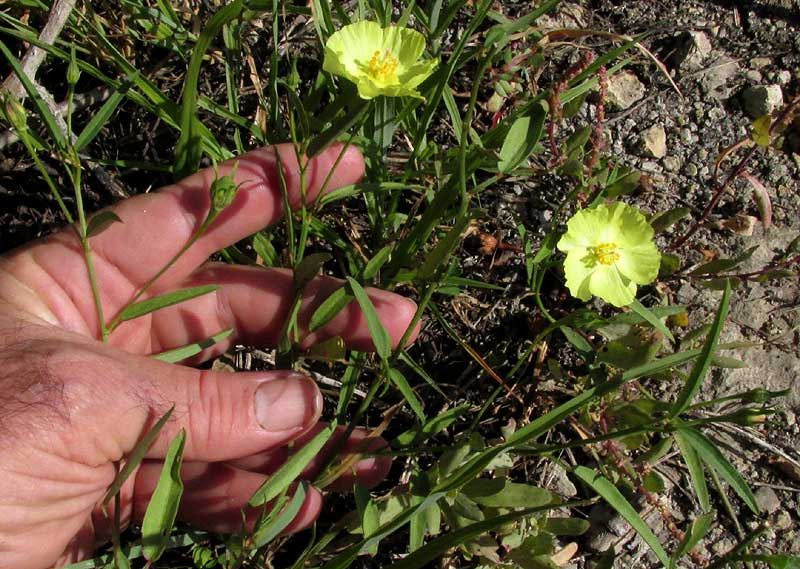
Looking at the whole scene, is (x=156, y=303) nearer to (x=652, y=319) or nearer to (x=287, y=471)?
(x=287, y=471)

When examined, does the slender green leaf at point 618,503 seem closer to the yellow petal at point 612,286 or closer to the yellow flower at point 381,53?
the yellow petal at point 612,286

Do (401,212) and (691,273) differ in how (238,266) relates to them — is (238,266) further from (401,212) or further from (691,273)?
(691,273)

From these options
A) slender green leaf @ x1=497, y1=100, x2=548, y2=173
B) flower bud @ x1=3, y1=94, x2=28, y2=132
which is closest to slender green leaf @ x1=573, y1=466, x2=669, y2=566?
slender green leaf @ x1=497, y1=100, x2=548, y2=173

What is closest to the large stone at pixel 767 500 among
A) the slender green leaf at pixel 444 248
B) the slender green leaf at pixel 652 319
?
the slender green leaf at pixel 652 319

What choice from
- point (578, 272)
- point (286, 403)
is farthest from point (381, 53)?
point (286, 403)

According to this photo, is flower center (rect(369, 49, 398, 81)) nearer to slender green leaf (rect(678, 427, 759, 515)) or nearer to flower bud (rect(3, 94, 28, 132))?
flower bud (rect(3, 94, 28, 132))
